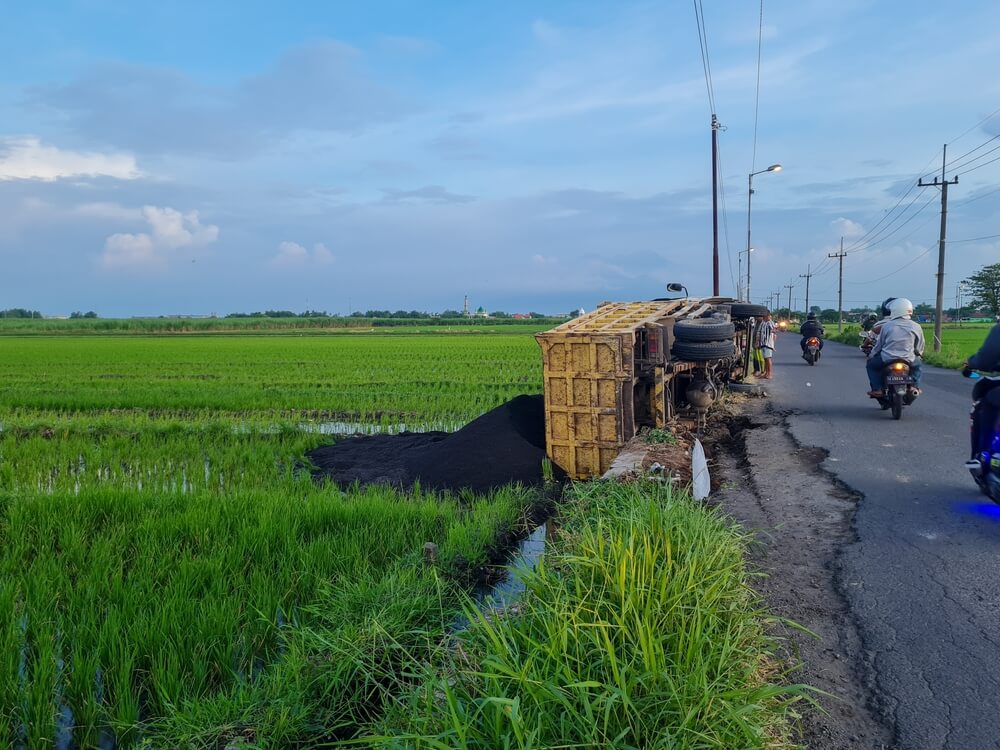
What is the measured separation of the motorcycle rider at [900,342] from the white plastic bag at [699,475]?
3.30m

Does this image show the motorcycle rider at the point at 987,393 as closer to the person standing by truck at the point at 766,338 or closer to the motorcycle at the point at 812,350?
the person standing by truck at the point at 766,338

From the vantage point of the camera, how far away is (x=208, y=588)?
421cm

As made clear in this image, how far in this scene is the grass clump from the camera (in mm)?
2184

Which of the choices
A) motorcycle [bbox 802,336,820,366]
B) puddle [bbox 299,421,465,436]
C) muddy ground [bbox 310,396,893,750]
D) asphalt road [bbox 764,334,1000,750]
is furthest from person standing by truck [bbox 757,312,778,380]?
puddle [bbox 299,421,465,436]

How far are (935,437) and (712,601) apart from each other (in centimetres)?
634

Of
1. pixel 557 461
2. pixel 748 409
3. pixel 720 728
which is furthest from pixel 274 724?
pixel 748 409

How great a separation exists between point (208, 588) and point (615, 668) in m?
2.93

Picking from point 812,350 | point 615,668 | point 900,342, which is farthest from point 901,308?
point 812,350

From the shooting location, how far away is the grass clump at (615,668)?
218cm

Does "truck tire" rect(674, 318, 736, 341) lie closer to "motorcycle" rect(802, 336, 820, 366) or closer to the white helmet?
the white helmet

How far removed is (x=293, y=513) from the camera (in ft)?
18.2

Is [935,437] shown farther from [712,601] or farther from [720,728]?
[720,728]

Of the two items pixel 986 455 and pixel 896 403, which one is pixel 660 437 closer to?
pixel 986 455

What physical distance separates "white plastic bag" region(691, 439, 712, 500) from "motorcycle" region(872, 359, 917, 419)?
10.3 feet
